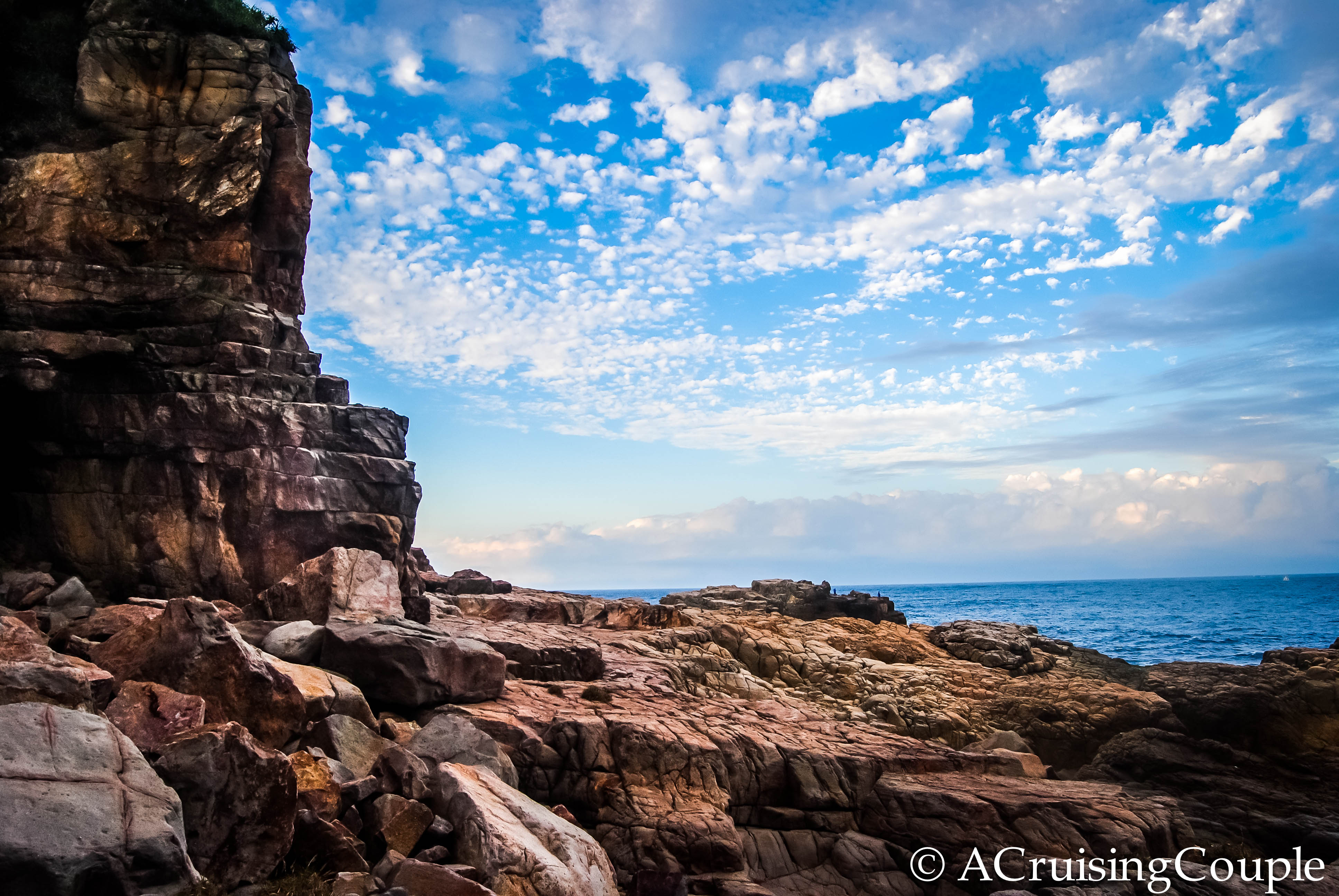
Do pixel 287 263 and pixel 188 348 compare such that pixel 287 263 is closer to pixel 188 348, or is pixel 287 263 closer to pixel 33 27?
pixel 188 348

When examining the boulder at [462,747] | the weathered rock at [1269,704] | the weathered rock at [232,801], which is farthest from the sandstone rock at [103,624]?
the weathered rock at [1269,704]

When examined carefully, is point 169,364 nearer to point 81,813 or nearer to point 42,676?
point 42,676

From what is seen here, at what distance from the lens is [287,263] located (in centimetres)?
2294

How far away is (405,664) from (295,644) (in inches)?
89.9

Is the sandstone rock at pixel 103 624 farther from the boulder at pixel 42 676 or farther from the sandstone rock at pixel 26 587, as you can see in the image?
the sandstone rock at pixel 26 587

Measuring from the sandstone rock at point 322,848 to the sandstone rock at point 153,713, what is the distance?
1745 millimetres

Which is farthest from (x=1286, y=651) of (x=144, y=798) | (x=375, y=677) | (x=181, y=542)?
(x=181, y=542)

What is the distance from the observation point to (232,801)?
793 centimetres

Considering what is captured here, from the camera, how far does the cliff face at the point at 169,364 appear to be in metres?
18.8

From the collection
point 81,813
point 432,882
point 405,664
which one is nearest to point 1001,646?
point 405,664

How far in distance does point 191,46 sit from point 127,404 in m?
10.2

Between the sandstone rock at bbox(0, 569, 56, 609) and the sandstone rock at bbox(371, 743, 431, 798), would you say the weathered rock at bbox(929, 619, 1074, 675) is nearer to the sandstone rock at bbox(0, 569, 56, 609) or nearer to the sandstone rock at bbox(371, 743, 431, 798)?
the sandstone rock at bbox(371, 743, 431, 798)

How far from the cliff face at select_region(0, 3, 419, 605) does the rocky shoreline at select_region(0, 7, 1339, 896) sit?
80 mm

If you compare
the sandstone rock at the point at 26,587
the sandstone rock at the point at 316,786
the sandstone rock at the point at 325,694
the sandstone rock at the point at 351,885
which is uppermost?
the sandstone rock at the point at 26,587
